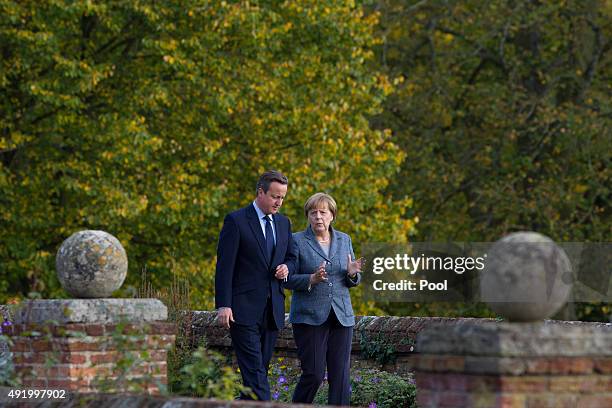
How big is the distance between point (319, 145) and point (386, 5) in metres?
6.49

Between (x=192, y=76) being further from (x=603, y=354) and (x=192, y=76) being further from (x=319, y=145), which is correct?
(x=603, y=354)

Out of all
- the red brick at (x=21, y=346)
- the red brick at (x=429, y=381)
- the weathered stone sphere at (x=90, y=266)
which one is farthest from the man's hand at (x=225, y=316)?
the red brick at (x=429, y=381)

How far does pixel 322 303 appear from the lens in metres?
8.41

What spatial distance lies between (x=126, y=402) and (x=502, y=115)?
17881 mm

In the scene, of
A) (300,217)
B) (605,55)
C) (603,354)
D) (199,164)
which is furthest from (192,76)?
(603,354)

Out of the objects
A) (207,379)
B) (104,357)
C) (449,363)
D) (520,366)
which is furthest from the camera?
(207,379)

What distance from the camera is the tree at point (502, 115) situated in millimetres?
22750

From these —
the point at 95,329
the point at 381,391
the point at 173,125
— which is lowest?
the point at 381,391

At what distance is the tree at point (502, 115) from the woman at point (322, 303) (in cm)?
1406

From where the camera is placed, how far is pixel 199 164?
18188mm

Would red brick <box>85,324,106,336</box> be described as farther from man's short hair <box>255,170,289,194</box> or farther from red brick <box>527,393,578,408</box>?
red brick <box>527,393,578,408</box>

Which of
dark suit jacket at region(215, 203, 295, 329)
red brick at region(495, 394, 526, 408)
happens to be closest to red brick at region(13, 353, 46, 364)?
dark suit jacket at region(215, 203, 295, 329)

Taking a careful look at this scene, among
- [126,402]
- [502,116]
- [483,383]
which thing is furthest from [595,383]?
[502,116]

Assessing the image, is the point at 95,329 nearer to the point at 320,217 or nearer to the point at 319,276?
the point at 319,276
